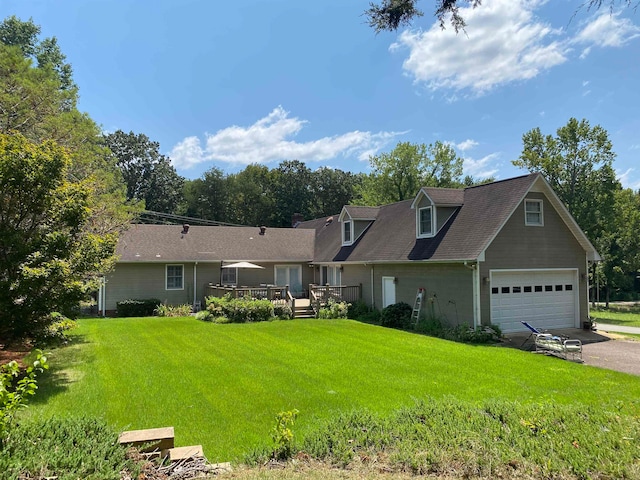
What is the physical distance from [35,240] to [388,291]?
14.8 m

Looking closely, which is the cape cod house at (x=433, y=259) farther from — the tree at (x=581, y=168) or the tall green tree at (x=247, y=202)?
the tall green tree at (x=247, y=202)

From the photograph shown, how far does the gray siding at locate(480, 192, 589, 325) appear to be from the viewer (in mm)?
15389

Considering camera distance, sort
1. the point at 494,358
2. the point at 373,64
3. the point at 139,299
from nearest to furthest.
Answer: the point at 494,358, the point at 373,64, the point at 139,299

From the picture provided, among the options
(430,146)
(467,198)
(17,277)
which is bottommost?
(17,277)

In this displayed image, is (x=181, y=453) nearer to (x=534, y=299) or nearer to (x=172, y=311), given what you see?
(x=534, y=299)

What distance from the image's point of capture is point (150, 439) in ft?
15.7

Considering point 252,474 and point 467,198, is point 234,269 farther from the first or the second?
point 252,474

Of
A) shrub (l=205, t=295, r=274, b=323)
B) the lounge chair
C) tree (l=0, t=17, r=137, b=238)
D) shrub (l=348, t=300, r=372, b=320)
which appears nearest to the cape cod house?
shrub (l=348, t=300, r=372, b=320)

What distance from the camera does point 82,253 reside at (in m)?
9.54

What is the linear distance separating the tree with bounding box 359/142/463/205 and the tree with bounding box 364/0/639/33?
3549cm

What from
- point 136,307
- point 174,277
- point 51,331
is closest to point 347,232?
point 174,277

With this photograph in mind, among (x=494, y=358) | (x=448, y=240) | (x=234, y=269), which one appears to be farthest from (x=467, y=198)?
(x=234, y=269)

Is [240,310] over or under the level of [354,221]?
under

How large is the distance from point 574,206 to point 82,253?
98.3ft
